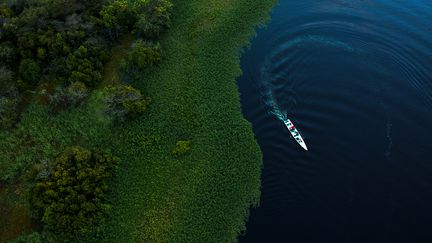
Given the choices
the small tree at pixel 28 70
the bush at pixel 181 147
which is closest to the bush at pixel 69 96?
the small tree at pixel 28 70

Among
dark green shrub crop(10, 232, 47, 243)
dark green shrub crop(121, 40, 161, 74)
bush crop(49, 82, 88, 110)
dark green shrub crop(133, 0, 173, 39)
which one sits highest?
dark green shrub crop(133, 0, 173, 39)

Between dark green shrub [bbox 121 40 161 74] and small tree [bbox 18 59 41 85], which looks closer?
small tree [bbox 18 59 41 85]

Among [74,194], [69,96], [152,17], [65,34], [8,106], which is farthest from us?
[152,17]

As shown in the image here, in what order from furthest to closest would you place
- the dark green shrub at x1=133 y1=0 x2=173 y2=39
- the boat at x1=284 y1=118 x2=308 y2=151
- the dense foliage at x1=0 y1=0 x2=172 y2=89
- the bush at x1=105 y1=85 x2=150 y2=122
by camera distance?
the dark green shrub at x1=133 y1=0 x2=173 y2=39 < the dense foliage at x1=0 y1=0 x2=172 y2=89 < the bush at x1=105 y1=85 x2=150 y2=122 < the boat at x1=284 y1=118 x2=308 y2=151

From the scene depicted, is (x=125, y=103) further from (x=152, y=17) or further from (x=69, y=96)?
(x=152, y=17)

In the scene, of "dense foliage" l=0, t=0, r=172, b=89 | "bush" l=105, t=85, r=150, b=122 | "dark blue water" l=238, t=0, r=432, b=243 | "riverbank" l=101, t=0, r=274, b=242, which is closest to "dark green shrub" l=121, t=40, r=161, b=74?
"riverbank" l=101, t=0, r=274, b=242

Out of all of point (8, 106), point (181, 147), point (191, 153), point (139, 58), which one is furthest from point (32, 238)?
point (139, 58)

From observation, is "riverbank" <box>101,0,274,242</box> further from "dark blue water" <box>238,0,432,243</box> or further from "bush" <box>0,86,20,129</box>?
"bush" <box>0,86,20,129</box>
